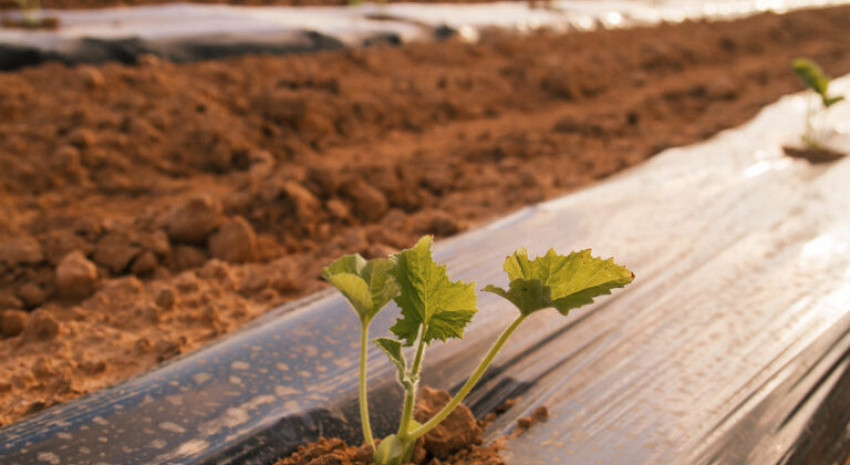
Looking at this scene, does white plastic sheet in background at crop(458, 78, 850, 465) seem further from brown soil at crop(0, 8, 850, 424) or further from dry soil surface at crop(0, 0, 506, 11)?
dry soil surface at crop(0, 0, 506, 11)

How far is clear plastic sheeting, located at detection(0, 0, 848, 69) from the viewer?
13.7ft

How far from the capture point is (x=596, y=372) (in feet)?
5.52

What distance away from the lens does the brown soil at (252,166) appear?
2.15m

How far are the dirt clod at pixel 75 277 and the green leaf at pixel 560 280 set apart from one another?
172 cm

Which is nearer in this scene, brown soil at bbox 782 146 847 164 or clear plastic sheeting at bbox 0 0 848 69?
brown soil at bbox 782 146 847 164

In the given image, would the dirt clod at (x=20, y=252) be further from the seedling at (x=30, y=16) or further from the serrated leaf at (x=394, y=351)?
the seedling at (x=30, y=16)

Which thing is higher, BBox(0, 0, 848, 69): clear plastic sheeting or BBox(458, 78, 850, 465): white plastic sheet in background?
BBox(0, 0, 848, 69): clear plastic sheeting

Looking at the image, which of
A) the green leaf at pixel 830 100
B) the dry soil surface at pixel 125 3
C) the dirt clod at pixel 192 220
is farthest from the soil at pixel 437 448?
the dry soil surface at pixel 125 3

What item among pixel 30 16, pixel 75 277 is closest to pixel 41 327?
pixel 75 277

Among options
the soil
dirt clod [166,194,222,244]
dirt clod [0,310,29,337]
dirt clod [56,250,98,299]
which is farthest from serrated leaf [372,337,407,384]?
dirt clod [166,194,222,244]

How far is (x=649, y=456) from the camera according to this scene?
142cm

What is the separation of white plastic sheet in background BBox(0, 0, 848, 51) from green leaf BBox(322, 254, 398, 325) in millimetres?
3717

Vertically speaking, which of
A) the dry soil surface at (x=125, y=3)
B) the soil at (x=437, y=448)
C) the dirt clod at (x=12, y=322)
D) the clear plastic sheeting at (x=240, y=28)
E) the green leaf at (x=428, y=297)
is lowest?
the soil at (x=437, y=448)

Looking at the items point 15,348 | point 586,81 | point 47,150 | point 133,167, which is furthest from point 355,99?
point 15,348
